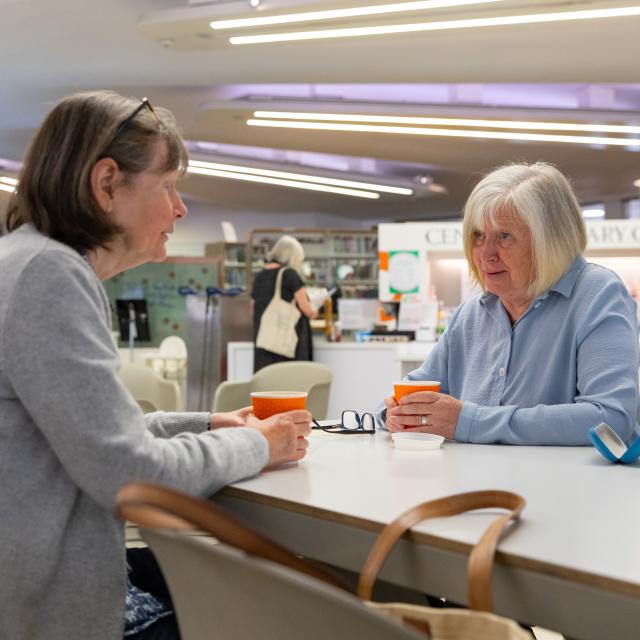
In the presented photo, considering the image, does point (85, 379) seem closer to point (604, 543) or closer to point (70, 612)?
point (70, 612)

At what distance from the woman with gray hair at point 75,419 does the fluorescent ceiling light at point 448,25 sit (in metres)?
4.08

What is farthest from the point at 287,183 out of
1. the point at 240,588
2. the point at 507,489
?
the point at 240,588

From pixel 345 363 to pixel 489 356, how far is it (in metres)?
3.76

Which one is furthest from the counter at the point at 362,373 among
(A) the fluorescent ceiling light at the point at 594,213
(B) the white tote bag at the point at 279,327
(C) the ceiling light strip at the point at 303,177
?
(A) the fluorescent ceiling light at the point at 594,213

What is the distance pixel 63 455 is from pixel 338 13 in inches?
170

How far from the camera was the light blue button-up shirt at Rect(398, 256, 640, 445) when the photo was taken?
5.53ft

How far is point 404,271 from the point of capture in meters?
5.97

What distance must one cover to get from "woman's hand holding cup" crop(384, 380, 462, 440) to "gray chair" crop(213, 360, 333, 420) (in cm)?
172

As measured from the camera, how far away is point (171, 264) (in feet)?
32.4

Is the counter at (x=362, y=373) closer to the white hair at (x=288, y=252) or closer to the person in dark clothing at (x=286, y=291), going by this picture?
the person in dark clothing at (x=286, y=291)

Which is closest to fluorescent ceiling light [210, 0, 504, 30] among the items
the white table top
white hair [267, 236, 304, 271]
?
white hair [267, 236, 304, 271]

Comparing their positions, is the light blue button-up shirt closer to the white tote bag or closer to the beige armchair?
the beige armchair

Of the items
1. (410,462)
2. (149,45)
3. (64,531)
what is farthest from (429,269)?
(64,531)

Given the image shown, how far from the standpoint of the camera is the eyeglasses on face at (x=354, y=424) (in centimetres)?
187
